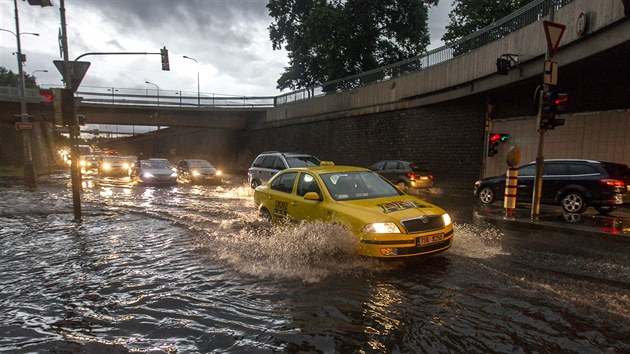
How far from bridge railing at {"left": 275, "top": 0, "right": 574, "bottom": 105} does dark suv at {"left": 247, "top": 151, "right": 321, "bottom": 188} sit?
8.80 meters

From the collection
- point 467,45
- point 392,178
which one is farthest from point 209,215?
point 467,45

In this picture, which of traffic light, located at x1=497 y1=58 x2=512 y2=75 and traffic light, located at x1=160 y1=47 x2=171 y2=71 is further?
traffic light, located at x1=160 y1=47 x2=171 y2=71

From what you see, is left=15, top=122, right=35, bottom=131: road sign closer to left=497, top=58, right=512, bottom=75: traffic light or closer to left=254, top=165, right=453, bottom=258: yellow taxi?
left=254, top=165, right=453, bottom=258: yellow taxi

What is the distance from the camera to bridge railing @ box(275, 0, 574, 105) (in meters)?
13.5

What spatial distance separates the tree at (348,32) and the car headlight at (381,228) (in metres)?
23.1

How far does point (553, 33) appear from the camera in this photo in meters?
9.12

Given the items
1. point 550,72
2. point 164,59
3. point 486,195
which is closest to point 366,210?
point 550,72

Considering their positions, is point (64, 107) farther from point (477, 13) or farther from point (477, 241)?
point (477, 13)

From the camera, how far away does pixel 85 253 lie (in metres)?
6.80

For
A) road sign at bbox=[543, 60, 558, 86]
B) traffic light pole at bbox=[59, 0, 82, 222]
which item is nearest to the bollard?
road sign at bbox=[543, 60, 558, 86]

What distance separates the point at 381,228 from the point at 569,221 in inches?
256

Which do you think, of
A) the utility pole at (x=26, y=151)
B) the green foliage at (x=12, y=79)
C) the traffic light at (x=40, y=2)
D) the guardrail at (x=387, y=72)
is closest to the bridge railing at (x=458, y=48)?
the guardrail at (x=387, y=72)

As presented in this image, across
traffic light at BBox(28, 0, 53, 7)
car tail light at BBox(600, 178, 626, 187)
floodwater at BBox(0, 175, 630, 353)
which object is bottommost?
floodwater at BBox(0, 175, 630, 353)

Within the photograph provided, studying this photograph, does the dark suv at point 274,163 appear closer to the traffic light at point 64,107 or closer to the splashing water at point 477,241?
the traffic light at point 64,107
